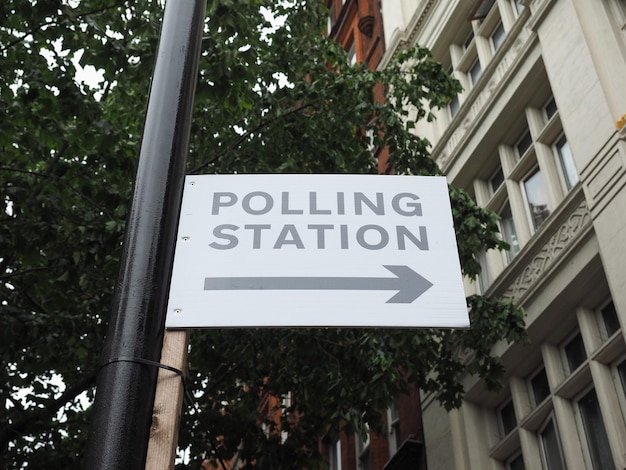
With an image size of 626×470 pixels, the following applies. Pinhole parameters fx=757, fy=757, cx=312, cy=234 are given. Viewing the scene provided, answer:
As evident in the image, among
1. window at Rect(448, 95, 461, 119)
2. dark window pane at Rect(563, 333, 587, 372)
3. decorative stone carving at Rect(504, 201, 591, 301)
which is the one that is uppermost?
window at Rect(448, 95, 461, 119)

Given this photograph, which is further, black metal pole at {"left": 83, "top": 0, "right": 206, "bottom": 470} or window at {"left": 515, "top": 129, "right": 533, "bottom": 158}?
window at {"left": 515, "top": 129, "right": 533, "bottom": 158}

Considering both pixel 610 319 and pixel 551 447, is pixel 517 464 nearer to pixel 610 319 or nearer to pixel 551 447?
pixel 551 447

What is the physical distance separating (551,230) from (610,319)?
1860 mm

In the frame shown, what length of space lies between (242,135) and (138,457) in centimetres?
1023

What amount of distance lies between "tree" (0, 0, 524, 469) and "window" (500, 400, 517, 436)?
1.83 metres

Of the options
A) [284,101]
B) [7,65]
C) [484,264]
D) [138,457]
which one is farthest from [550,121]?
[138,457]

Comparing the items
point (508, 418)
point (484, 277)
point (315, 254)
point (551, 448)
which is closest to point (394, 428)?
point (508, 418)

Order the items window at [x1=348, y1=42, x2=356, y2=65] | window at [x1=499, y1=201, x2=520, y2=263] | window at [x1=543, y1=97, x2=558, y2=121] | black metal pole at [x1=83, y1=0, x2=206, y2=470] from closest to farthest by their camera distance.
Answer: black metal pole at [x1=83, y1=0, x2=206, y2=470]
window at [x1=499, y1=201, x2=520, y2=263]
window at [x1=543, y1=97, x2=558, y2=121]
window at [x1=348, y1=42, x2=356, y2=65]

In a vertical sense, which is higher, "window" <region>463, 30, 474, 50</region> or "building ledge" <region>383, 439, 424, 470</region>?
"window" <region>463, 30, 474, 50</region>

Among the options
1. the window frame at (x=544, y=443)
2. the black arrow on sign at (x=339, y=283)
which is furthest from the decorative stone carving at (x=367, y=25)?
the black arrow on sign at (x=339, y=283)

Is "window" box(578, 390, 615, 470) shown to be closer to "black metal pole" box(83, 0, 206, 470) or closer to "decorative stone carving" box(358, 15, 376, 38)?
"black metal pole" box(83, 0, 206, 470)

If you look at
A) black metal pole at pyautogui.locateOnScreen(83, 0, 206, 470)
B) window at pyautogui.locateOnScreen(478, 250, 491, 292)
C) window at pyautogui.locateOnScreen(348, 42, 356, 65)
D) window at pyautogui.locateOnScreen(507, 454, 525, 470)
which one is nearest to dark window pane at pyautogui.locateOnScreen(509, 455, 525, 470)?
window at pyautogui.locateOnScreen(507, 454, 525, 470)

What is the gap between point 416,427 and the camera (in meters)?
15.1

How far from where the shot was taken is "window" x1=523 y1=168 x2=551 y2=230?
43.0 ft
